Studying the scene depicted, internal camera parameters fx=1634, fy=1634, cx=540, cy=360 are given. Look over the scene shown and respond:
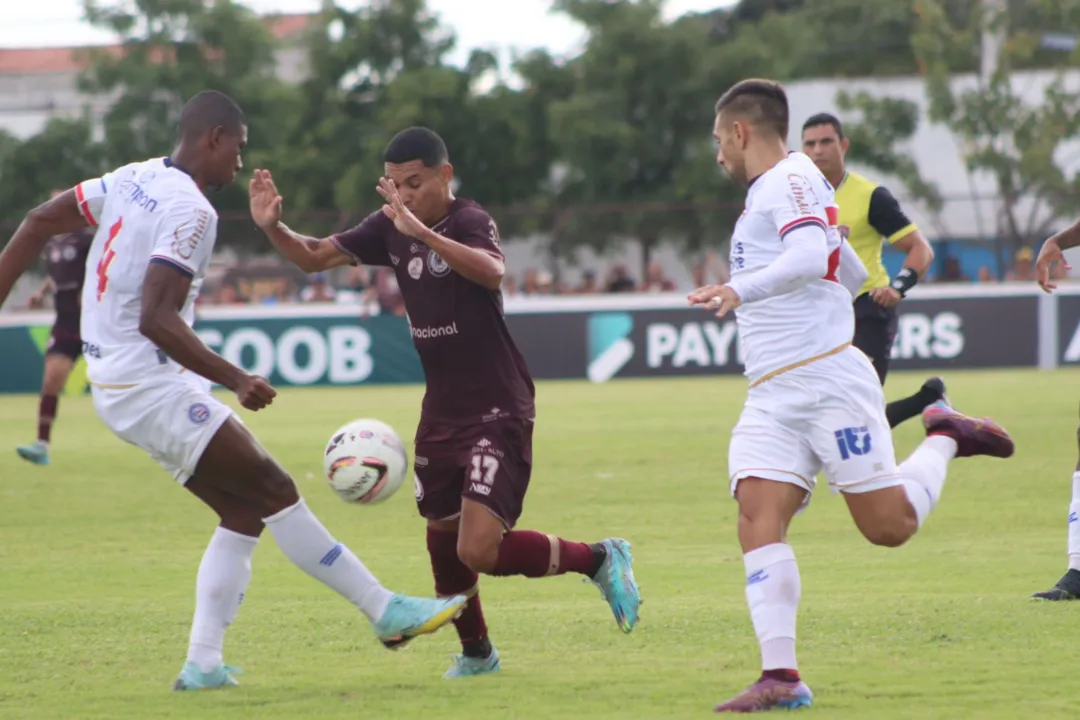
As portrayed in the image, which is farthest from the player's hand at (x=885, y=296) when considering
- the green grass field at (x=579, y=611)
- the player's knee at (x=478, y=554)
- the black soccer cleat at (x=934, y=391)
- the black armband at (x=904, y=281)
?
the player's knee at (x=478, y=554)

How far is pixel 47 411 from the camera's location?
15.5 meters

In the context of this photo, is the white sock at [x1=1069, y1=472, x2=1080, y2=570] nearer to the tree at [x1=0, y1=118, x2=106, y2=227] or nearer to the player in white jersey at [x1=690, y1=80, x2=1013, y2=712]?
the player in white jersey at [x1=690, y1=80, x2=1013, y2=712]

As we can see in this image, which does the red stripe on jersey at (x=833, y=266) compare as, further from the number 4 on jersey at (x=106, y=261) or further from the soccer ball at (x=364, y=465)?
the number 4 on jersey at (x=106, y=261)

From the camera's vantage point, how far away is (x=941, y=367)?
27.3 m

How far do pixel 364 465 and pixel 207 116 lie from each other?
1.59 metres

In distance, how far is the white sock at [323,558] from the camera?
6.36 meters

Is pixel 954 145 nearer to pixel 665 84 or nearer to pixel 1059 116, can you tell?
pixel 1059 116

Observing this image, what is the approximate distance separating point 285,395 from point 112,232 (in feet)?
61.9

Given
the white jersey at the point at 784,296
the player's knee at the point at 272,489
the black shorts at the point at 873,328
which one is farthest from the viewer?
the black shorts at the point at 873,328

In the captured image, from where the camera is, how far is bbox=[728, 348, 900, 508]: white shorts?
579 centimetres

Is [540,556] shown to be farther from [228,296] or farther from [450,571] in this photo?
[228,296]

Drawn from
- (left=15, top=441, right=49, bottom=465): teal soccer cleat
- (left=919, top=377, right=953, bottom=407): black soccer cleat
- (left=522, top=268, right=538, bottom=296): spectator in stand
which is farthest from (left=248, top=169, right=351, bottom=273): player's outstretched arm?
(left=522, top=268, right=538, bottom=296): spectator in stand

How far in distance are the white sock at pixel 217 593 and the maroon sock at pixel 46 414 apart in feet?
31.7

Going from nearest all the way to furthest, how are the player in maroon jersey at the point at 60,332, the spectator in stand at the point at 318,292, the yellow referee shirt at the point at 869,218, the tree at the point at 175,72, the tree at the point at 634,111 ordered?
the yellow referee shirt at the point at 869,218
the player in maroon jersey at the point at 60,332
the spectator in stand at the point at 318,292
the tree at the point at 634,111
the tree at the point at 175,72
